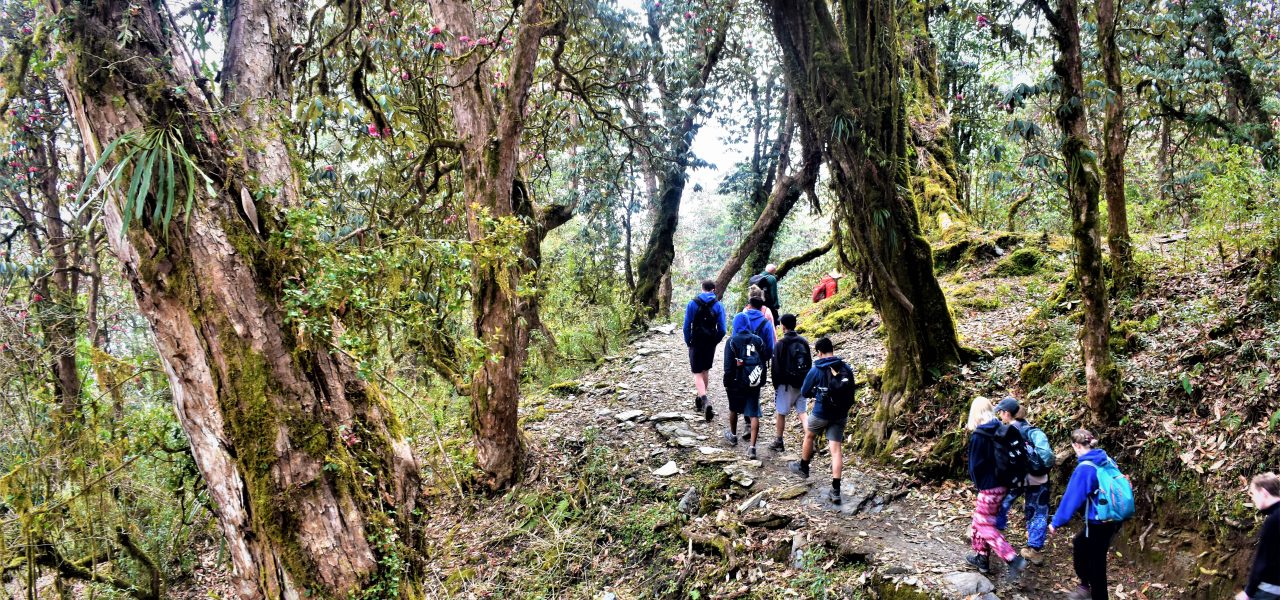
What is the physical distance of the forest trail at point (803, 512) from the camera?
5.02 m

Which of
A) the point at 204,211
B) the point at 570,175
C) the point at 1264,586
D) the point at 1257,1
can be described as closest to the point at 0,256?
the point at 204,211

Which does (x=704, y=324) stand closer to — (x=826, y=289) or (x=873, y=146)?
(x=873, y=146)

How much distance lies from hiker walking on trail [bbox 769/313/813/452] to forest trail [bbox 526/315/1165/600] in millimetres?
756

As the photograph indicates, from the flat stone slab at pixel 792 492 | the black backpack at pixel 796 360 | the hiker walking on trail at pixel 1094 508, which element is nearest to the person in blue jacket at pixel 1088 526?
the hiker walking on trail at pixel 1094 508

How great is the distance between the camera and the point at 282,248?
3.69m

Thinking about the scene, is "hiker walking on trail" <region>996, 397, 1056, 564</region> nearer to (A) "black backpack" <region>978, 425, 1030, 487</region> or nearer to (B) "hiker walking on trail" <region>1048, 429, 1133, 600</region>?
(A) "black backpack" <region>978, 425, 1030, 487</region>

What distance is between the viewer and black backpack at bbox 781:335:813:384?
6902 mm

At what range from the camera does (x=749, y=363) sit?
7176 millimetres

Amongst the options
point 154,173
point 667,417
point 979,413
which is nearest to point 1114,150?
point 979,413

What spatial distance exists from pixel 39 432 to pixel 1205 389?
1065 cm

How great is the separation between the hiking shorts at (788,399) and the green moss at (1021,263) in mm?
4981

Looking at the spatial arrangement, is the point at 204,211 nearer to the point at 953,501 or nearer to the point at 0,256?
the point at 0,256

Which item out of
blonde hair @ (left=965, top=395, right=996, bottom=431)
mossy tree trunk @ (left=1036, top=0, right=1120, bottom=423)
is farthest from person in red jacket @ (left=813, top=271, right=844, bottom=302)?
blonde hair @ (left=965, top=395, right=996, bottom=431)

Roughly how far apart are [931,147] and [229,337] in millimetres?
12160
